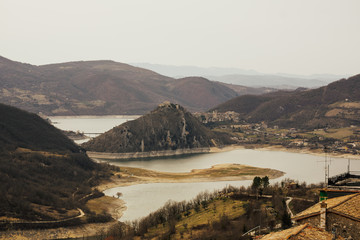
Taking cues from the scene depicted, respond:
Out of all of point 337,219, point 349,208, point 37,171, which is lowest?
point 37,171

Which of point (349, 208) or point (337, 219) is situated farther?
point (349, 208)

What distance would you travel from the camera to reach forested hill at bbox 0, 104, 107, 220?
9175 centimetres

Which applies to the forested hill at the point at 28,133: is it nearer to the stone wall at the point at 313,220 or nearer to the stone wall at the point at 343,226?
the stone wall at the point at 313,220

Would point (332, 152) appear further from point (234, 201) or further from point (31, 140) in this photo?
point (234, 201)

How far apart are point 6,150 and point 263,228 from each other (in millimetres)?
89572

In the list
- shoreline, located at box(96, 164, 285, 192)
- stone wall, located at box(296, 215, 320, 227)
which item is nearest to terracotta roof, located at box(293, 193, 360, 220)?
stone wall, located at box(296, 215, 320, 227)

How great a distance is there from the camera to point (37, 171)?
11856 cm

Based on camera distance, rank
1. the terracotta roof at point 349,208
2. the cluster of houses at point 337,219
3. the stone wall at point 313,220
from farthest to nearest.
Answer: the stone wall at point 313,220
the terracotta roof at point 349,208
the cluster of houses at point 337,219

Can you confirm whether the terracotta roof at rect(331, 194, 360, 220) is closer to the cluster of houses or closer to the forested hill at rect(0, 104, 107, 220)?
the cluster of houses

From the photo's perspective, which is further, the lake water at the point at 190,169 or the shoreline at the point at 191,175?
the shoreline at the point at 191,175

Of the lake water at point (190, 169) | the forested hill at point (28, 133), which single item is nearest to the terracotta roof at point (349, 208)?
the lake water at point (190, 169)

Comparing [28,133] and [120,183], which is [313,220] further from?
[28,133]

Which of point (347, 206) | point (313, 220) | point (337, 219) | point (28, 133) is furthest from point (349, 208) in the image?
point (28, 133)

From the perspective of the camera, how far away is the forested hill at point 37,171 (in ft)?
301
